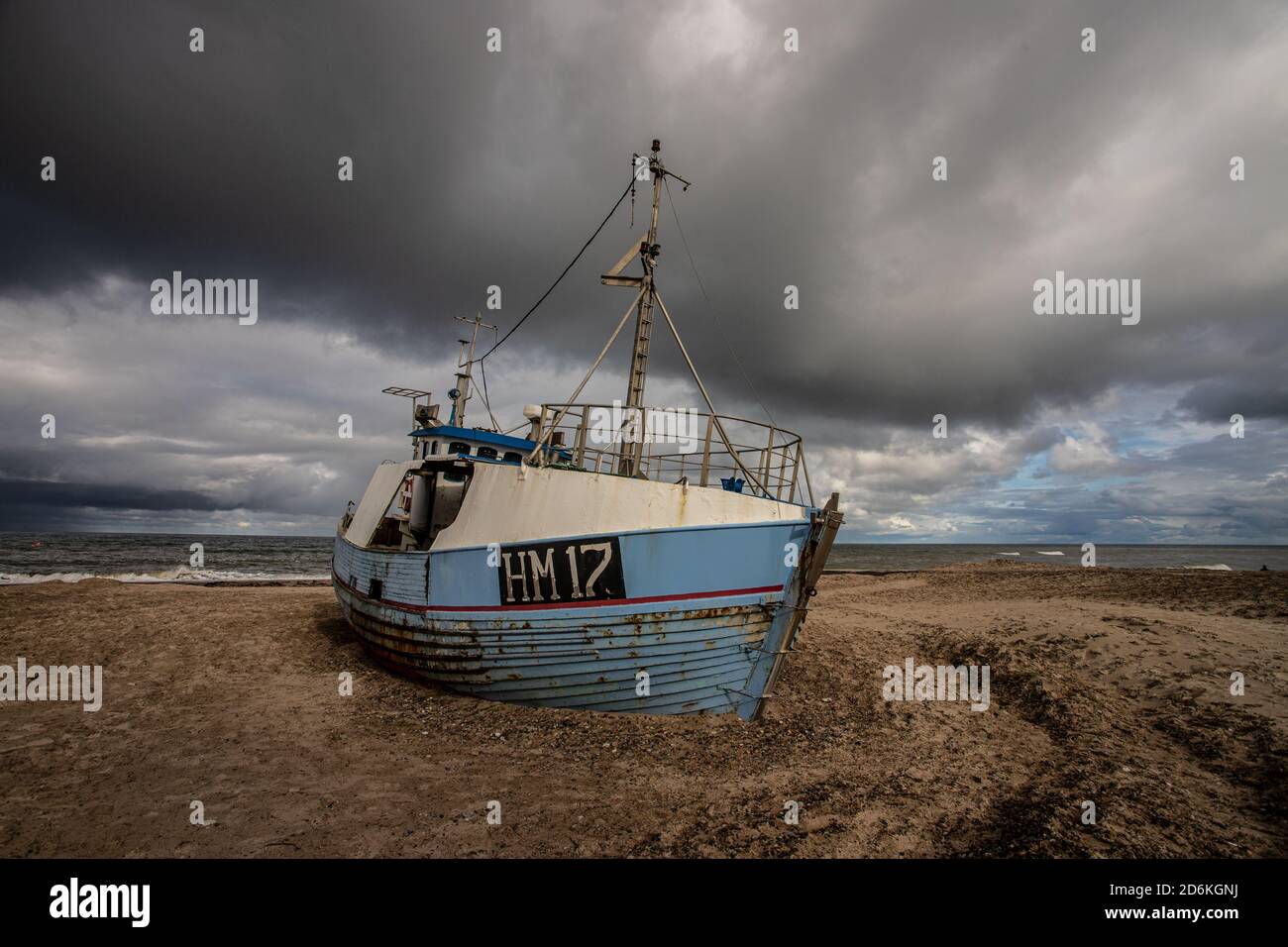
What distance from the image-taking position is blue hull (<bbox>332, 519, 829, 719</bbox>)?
23.2 feet

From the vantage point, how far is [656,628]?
709cm

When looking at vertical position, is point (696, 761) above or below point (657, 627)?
below

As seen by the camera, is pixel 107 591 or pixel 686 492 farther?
pixel 107 591

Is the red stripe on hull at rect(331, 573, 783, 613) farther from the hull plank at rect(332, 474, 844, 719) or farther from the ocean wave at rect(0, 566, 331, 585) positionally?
the ocean wave at rect(0, 566, 331, 585)

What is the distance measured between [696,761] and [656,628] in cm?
159

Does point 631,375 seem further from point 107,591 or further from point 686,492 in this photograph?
point 107,591

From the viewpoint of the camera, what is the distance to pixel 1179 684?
851 centimetres

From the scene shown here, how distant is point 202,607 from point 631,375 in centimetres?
1877

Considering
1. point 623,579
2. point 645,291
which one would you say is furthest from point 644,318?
point 623,579

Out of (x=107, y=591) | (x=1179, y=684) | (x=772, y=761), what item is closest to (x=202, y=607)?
(x=107, y=591)

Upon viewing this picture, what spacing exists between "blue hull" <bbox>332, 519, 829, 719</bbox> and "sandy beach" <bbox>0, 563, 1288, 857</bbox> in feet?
1.41

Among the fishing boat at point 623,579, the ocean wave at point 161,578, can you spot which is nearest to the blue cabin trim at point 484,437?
the fishing boat at point 623,579

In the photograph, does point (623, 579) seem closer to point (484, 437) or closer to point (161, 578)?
point (484, 437)

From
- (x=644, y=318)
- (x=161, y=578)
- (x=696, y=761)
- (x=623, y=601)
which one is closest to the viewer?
(x=696, y=761)
